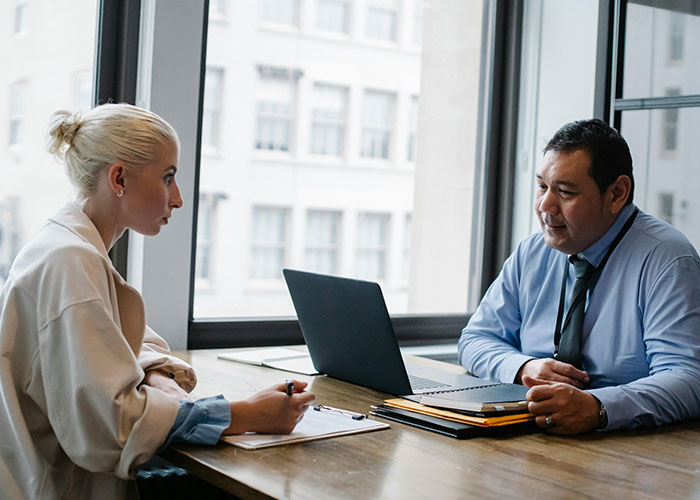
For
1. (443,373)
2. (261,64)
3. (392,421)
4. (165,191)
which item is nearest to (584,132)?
(443,373)

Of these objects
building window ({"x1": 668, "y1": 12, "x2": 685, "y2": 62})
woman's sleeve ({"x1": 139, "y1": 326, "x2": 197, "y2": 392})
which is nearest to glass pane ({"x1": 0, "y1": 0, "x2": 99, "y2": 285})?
woman's sleeve ({"x1": 139, "y1": 326, "x2": 197, "y2": 392})

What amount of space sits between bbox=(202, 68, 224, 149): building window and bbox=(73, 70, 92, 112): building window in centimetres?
37

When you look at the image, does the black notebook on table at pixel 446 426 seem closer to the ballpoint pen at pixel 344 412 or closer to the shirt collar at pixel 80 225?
the ballpoint pen at pixel 344 412

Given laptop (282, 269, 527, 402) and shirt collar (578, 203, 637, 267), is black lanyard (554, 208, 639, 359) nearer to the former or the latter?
shirt collar (578, 203, 637, 267)

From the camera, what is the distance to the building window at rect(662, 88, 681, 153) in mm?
2885

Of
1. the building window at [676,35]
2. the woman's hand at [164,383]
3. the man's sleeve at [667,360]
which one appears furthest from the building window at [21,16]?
the building window at [676,35]

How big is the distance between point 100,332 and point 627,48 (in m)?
2.32

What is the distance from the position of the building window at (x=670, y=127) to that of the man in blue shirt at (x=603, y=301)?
2.72 feet

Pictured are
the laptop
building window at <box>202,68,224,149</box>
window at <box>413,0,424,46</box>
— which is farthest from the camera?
window at <box>413,0,424,46</box>

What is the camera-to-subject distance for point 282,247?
3.01 m

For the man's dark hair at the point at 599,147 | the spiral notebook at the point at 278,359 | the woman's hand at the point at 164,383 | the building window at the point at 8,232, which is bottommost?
the spiral notebook at the point at 278,359

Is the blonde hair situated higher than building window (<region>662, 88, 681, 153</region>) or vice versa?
building window (<region>662, 88, 681, 153</region>)

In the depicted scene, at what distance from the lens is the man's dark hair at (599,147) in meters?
2.12

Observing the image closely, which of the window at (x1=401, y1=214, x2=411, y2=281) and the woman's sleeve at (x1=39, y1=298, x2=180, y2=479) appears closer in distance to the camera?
the woman's sleeve at (x1=39, y1=298, x2=180, y2=479)
